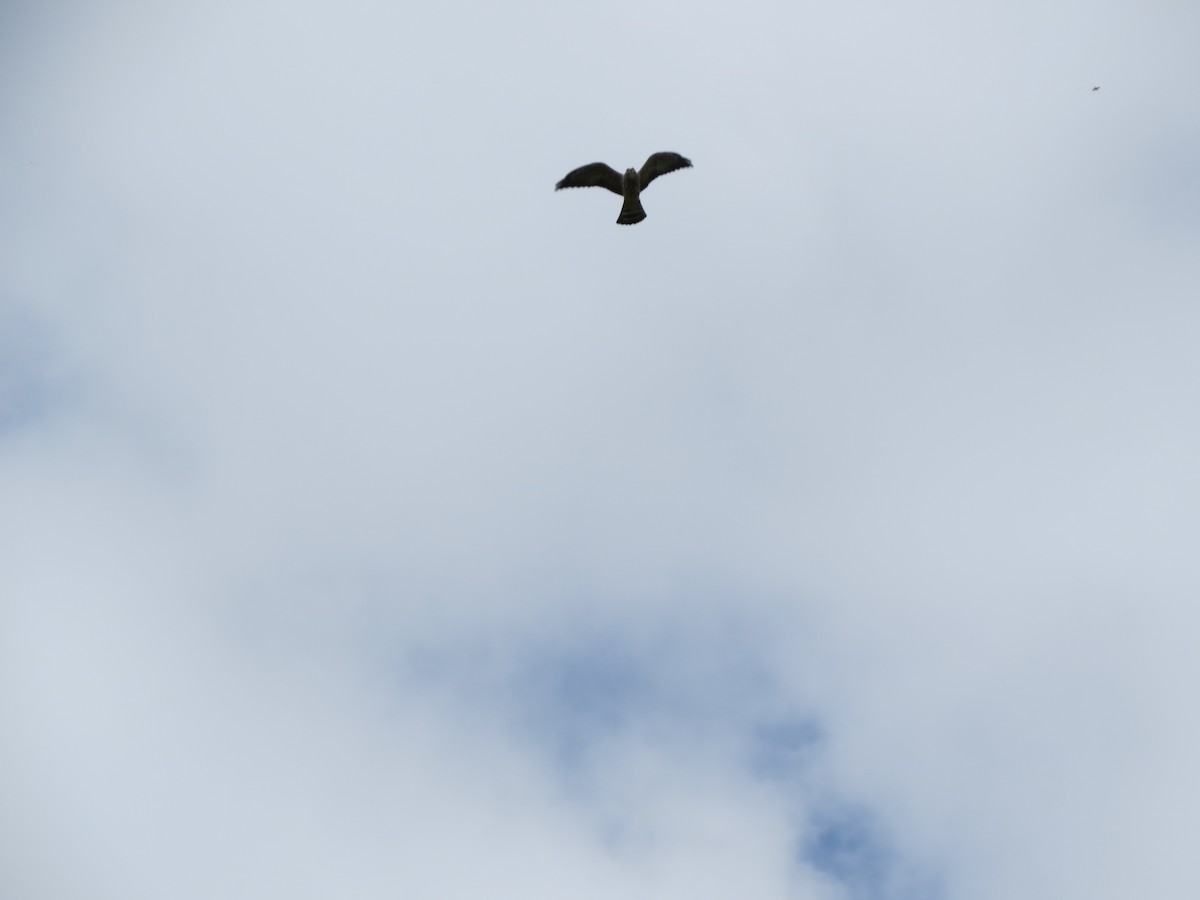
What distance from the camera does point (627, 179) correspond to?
151 ft

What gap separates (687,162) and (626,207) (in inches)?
130

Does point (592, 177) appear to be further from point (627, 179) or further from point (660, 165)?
point (660, 165)

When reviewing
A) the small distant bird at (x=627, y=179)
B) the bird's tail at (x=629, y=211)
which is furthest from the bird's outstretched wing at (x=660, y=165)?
the bird's tail at (x=629, y=211)

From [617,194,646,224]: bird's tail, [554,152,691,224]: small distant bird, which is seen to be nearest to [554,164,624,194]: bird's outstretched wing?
[554,152,691,224]: small distant bird

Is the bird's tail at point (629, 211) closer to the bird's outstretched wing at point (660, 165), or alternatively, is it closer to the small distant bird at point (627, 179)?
the small distant bird at point (627, 179)

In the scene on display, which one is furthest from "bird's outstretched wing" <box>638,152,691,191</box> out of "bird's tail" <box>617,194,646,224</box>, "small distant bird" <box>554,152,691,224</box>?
"bird's tail" <box>617,194,646,224</box>

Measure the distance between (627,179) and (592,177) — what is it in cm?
155

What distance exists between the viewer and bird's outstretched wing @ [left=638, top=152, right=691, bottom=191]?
153 ft

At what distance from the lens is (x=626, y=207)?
46.7 meters

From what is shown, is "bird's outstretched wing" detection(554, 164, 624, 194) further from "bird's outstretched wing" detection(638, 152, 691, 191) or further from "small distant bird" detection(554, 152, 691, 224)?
"bird's outstretched wing" detection(638, 152, 691, 191)

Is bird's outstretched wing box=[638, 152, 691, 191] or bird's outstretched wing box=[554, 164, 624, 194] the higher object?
bird's outstretched wing box=[638, 152, 691, 191]

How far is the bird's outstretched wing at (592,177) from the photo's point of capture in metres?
46.2

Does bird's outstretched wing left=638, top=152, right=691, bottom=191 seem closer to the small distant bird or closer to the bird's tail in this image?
the small distant bird

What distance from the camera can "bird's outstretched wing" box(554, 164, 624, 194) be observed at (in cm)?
4622
